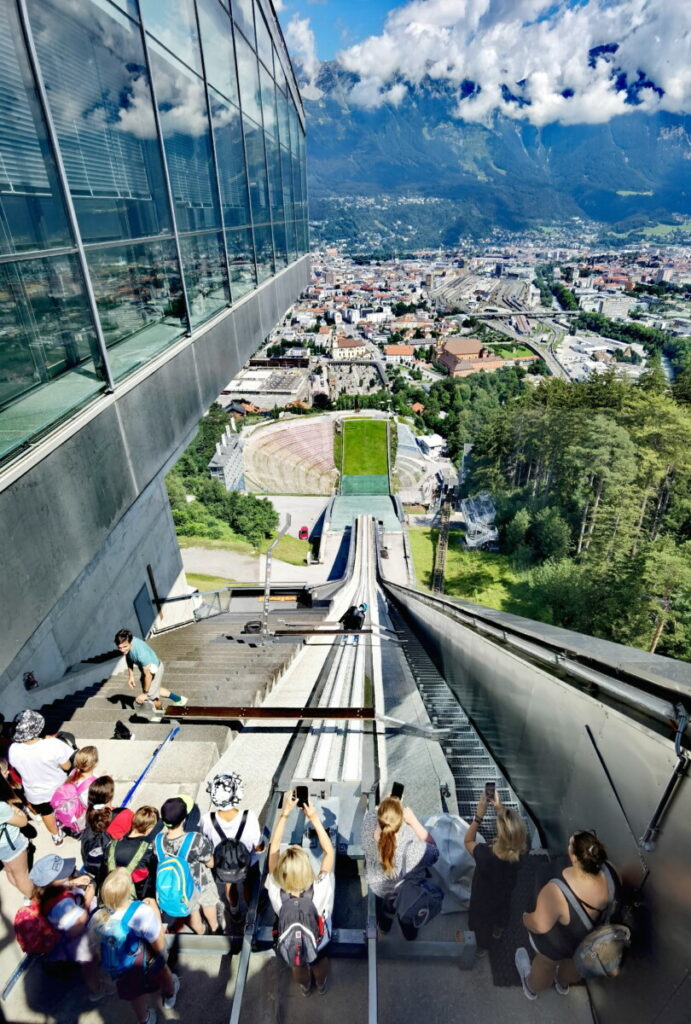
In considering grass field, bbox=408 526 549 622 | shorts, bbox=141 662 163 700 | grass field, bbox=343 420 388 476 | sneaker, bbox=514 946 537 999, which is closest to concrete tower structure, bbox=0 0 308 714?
shorts, bbox=141 662 163 700

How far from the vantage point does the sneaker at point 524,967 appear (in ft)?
8.74

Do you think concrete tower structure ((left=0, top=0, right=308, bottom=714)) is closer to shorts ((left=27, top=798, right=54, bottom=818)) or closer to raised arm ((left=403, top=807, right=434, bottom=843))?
shorts ((left=27, top=798, right=54, bottom=818))

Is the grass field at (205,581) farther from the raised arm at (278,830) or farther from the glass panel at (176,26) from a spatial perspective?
the raised arm at (278,830)

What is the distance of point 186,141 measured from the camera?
22.5 feet

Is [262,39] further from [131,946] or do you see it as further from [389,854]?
[131,946]

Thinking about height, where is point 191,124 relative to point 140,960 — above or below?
above

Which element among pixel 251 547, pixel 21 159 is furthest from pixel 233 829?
pixel 251 547

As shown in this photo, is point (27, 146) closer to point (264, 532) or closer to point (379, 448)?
point (264, 532)

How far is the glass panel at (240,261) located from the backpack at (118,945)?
9431 millimetres

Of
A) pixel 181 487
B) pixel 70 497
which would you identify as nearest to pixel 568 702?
pixel 70 497

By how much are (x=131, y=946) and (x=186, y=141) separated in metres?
8.69

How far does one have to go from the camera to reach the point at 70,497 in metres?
3.81

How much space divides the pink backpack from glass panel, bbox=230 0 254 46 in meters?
12.0

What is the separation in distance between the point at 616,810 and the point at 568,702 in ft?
2.20
